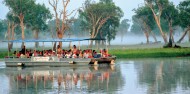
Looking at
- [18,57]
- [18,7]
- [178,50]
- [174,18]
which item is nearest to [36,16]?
[18,7]

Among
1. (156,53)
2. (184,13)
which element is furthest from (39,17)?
(156,53)

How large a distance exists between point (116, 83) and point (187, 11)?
213 ft

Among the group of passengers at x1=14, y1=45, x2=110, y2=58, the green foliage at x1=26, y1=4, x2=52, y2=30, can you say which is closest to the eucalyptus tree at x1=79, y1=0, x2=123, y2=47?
the green foliage at x1=26, y1=4, x2=52, y2=30

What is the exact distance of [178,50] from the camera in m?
59.6

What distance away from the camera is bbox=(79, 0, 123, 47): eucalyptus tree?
97.2m

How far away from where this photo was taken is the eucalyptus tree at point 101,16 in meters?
97.2

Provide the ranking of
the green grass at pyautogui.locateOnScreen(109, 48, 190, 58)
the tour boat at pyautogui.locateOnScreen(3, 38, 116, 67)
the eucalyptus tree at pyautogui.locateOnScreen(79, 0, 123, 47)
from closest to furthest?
the tour boat at pyautogui.locateOnScreen(3, 38, 116, 67) < the green grass at pyautogui.locateOnScreen(109, 48, 190, 58) < the eucalyptus tree at pyautogui.locateOnScreen(79, 0, 123, 47)

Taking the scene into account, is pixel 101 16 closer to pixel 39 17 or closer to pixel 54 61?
pixel 39 17

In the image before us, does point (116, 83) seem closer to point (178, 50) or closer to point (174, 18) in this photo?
point (178, 50)

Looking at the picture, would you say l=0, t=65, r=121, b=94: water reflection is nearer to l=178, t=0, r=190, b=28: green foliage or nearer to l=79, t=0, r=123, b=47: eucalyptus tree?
l=178, t=0, r=190, b=28: green foliage

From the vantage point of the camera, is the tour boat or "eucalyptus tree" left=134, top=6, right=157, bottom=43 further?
"eucalyptus tree" left=134, top=6, right=157, bottom=43

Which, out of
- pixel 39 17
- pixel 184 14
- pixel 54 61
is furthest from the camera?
pixel 39 17

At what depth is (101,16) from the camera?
9406 centimetres

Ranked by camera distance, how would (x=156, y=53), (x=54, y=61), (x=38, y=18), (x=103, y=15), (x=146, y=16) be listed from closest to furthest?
1. (x=54, y=61)
2. (x=156, y=53)
3. (x=103, y=15)
4. (x=38, y=18)
5. (x=146, y=16)
